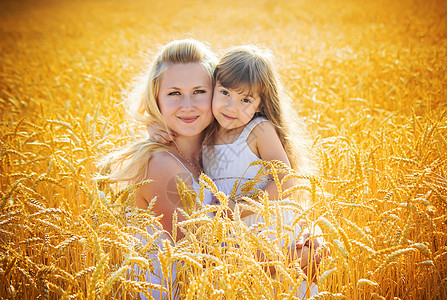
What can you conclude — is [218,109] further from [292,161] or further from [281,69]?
[281,69]

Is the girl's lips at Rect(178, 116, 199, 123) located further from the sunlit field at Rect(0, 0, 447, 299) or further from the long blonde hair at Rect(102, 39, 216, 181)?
the sunlit field at Rect(0, 0, 447, 299)

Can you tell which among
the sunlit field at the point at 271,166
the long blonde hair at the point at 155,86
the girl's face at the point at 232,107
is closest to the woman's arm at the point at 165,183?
the long blonde hair at the point at 155,86

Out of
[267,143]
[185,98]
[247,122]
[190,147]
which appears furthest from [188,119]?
[267,143]

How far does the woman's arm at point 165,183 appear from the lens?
6.61 ft

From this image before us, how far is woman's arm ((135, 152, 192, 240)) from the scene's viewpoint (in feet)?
6.61

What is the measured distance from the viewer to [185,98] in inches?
87.7

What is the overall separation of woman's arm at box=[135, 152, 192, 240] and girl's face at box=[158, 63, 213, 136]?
27cm

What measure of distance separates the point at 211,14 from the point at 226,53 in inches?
578

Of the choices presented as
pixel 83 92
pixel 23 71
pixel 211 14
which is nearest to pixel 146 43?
pixel 23 71

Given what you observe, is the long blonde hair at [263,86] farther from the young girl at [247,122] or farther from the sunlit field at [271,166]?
the sunlit field at [271,166]

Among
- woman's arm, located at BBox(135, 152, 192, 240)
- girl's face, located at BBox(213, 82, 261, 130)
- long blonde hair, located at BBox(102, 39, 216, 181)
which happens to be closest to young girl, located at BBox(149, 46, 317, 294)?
girl's face, located at BBox(213, 82, 261, 130)

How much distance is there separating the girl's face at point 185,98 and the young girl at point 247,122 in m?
0.08

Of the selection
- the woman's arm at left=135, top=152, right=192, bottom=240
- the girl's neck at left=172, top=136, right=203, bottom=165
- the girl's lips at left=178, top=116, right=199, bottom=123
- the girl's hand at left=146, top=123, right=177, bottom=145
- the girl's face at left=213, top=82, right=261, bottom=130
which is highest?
the girl's face at left=213, top=82, right=261, bottom=130

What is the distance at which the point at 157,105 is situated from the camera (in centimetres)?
238
